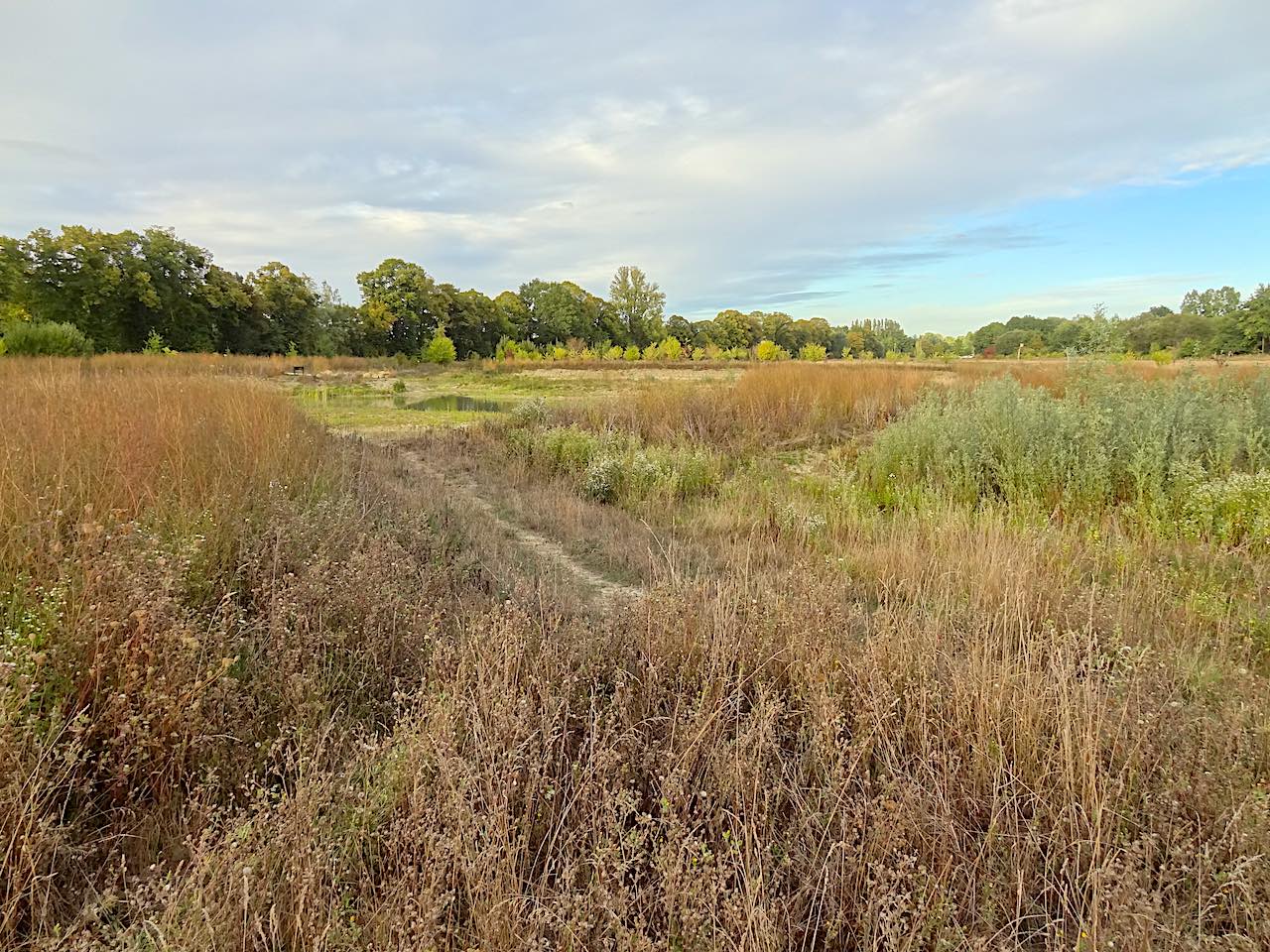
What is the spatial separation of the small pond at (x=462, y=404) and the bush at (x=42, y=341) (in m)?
9.33

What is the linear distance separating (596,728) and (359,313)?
58012 mm

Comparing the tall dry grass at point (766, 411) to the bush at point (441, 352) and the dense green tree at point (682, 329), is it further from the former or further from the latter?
the dense green tree at point (682, 329)

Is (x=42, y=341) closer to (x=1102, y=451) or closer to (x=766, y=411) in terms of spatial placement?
(x=766, y=411)

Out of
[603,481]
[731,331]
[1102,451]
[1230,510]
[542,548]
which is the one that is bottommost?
[542,548]

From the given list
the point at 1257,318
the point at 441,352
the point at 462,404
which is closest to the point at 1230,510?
the point at 462,404

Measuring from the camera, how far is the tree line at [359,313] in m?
31.7

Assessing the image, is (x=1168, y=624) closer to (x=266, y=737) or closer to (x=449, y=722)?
(x=449, y=722)

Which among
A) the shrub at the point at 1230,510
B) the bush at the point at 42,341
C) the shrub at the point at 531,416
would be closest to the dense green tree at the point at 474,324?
the bush at the point at 42,341

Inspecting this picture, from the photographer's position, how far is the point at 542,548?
5480 millimetres

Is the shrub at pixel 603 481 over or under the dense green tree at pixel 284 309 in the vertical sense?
under

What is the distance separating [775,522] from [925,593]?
2.26 meters

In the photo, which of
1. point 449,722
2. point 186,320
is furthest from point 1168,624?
point 186,320

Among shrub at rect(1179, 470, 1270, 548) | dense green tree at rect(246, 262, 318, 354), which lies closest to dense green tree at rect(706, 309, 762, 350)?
dense green tree at rect(246, 262, 318, 354)

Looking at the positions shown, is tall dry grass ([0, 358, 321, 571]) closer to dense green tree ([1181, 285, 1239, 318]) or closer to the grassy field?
the grassy field
